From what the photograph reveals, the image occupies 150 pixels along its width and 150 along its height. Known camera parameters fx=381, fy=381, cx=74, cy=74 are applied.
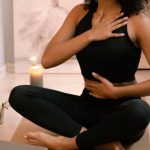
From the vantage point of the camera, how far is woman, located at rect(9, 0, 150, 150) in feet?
4.83

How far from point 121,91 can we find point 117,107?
0.07 meters

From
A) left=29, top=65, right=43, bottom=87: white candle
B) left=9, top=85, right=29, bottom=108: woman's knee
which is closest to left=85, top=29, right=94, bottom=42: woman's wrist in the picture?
left=9, top=85, right=29, bottom=108: woman's knee

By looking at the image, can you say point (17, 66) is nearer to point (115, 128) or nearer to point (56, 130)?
point (56, 130)

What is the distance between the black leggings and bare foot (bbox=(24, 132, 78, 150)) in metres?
0.04

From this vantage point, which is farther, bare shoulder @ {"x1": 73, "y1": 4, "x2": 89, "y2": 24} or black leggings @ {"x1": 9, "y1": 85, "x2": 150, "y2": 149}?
bare shoulder @ {"x1": 73, "y1": 4, "x2": 89, "y2": 24}

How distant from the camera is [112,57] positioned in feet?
4.97

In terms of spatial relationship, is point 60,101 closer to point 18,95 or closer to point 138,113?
point 18,95

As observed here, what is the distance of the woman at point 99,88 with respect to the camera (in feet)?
4.83

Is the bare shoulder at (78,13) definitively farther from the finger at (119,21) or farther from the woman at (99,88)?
the finger at (119,21)

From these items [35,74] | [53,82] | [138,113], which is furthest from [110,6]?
[53,82]

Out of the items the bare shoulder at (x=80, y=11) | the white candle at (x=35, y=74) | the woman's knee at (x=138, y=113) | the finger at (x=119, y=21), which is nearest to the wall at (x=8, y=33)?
the white candle at (x=35, y=74)

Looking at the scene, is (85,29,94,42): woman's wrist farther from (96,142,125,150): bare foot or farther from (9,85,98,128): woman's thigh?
(96,142,125,150): bare foot

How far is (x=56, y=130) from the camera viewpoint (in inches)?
64.6

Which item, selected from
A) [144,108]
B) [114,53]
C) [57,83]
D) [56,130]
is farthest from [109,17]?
[57,83]
